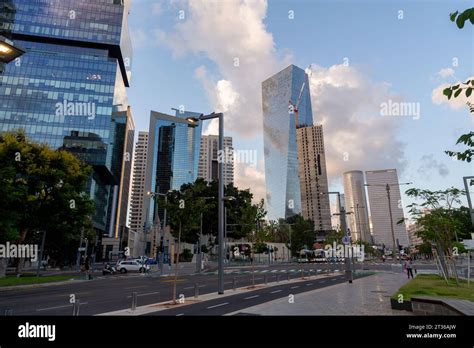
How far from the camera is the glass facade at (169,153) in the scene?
17000 cm

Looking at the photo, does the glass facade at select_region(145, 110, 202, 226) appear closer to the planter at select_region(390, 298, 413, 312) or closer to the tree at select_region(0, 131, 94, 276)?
the tree at select_region(0, 131, 94, 276)

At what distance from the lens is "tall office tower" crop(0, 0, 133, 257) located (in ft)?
259

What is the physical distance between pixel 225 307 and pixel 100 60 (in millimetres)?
95685

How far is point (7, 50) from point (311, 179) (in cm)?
18201

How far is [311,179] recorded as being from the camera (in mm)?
181375

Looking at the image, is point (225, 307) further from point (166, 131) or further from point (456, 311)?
point (166, 131)

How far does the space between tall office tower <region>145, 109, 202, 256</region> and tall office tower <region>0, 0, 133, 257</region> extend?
212ft

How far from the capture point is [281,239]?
352 feet

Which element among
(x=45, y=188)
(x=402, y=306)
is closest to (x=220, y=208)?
(x=402, y=306)

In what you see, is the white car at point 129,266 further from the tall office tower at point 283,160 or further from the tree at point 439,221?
the tall office tower at point 283,160

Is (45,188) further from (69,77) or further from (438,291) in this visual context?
(69,77)

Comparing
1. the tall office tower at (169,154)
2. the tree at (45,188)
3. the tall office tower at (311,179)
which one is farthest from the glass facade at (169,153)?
the tree at (45,188)

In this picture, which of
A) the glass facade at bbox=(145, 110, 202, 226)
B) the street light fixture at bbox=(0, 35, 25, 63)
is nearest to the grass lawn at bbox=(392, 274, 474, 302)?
the street light fixture at bbox=(0, 35, 25, 63)
